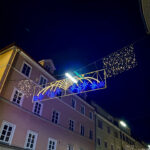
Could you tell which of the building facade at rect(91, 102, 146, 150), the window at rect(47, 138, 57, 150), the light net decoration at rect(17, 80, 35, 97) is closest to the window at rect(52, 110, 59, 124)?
the window at rect(47, 138, 57, 150)

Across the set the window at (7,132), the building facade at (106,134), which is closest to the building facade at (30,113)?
the window at (7,132)

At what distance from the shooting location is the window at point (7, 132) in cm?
1261

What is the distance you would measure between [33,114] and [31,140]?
8.18 ft

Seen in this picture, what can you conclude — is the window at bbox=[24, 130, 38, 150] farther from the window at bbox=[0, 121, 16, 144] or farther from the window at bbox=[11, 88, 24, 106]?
the window at bbox=[11, 88, 24, 106]

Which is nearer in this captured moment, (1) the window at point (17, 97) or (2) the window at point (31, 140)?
(2) the window at point (31, 140)

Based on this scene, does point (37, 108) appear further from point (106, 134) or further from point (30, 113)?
point (106, 134)

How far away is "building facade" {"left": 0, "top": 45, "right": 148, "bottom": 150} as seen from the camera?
44.8 ft

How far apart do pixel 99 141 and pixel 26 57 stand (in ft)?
64.5

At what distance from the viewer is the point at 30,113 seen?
15594 millimetres

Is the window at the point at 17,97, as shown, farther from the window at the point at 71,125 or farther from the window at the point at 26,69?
the window at the point at 71,125

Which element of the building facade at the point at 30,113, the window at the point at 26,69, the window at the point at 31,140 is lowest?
the window at the point at 31,140

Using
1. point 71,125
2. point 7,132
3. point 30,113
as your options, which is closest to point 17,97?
point 30,113

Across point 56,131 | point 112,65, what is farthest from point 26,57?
point 112,65

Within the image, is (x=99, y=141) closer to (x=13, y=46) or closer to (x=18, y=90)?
(x=18, y=90)
